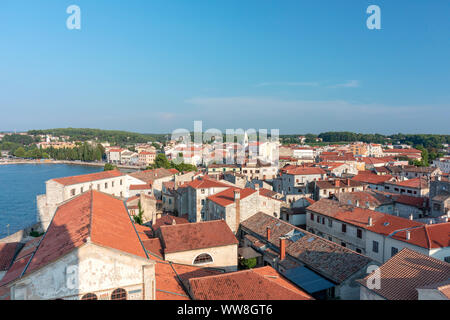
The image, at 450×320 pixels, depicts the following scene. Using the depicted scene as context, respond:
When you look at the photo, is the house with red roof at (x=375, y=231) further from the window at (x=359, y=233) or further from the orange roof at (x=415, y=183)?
the orange roof at (x=415, y=183)

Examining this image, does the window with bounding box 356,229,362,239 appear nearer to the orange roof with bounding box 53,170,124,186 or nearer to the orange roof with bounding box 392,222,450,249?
the orange roof with bounding box 392,222,450,249

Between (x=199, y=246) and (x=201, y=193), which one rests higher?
(x=201, y=193)

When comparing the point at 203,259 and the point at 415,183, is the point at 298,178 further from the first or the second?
the point at 203,259

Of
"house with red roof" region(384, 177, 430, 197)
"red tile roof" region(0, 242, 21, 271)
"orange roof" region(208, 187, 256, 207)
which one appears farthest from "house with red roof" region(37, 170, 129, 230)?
"house with red roof" region(384, 177, 430, 197)

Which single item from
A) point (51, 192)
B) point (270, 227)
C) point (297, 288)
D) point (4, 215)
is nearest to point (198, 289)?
point (297, 288)

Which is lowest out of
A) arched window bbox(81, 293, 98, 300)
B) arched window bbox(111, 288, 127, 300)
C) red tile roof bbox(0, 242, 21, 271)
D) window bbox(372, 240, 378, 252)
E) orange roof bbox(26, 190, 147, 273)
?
red tile roof bbox(0, 242, 21, 271)

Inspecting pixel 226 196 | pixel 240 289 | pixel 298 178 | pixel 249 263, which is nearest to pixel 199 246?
pixel 249 263

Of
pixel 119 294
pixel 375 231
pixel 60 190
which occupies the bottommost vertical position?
pixel 375 231
